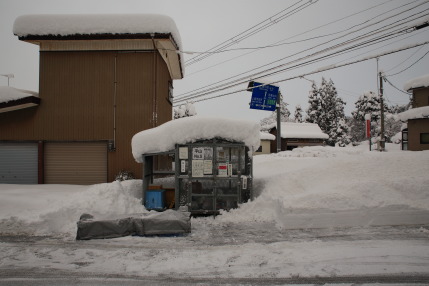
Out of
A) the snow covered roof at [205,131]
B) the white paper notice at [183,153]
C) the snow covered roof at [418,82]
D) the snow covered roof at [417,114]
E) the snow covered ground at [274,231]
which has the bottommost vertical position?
the snow covered ground at [274,231]

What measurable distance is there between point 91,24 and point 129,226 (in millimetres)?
11179

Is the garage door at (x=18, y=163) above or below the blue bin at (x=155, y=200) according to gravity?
above

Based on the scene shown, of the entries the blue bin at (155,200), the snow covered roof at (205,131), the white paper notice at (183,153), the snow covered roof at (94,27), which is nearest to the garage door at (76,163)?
the blue bin at (155,200)

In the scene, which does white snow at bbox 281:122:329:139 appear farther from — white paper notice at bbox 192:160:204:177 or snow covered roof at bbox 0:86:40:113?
snow covered roof at bbox 0:86:40:113

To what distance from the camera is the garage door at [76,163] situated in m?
14.5

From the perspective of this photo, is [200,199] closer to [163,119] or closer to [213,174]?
[213,174]

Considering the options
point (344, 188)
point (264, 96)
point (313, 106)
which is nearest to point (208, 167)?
point (344, 188)

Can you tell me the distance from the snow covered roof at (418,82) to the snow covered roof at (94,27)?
887 inches

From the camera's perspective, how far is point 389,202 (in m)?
8.36

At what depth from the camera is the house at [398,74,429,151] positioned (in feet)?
79.0

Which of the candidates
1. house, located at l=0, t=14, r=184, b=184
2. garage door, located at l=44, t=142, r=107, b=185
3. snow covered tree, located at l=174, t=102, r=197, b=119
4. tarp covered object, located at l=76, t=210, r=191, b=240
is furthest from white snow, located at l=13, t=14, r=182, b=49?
snow covered tree, located at l=174, t=102, r=197, b=119

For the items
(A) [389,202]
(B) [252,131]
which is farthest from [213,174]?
(A) [389,202]

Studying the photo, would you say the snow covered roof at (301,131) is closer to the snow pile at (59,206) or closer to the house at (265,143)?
the house at (265,143)

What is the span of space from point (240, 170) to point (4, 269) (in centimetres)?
683
